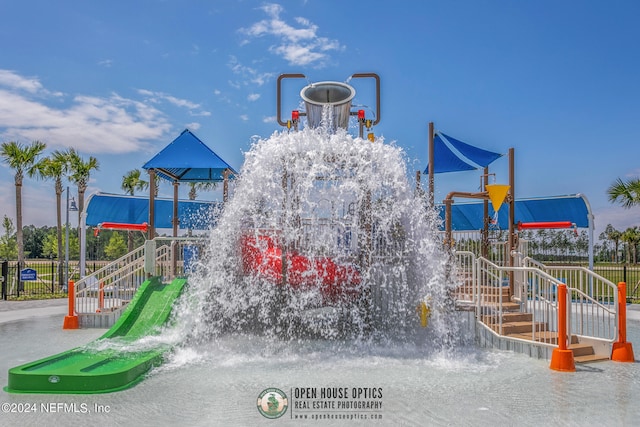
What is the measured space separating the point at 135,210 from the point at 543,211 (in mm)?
16857

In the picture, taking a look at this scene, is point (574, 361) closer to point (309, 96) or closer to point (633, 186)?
point (309, 96)

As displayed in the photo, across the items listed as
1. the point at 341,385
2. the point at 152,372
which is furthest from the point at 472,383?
the point at 152,372

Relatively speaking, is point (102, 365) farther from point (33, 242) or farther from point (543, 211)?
point (33, 242)

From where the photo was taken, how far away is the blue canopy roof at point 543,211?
1833cm

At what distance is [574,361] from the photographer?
742cm

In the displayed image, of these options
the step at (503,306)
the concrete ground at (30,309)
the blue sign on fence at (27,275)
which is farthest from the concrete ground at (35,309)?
the step at (503,306)

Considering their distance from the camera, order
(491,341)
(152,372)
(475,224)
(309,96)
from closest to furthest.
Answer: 1. (152,372)
2. (491,341)
3. (309,96)
4. (475,224)

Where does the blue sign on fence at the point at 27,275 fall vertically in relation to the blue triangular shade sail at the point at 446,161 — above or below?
below

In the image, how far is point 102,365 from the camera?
649cm

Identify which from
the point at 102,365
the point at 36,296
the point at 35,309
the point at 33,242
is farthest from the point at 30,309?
the point at 33,242

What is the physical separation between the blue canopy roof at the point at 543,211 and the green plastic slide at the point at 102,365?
12762mm

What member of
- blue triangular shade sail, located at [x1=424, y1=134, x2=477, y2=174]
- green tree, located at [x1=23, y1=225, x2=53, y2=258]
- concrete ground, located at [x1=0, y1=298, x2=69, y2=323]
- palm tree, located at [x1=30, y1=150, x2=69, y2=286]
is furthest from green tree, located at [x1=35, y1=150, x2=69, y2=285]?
green tree, located at [x1=23, y1=225, x2=53, y2=258]

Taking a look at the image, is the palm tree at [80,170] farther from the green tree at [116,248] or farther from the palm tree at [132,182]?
the green tree at [116,248]

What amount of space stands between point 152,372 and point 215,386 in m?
1.22
